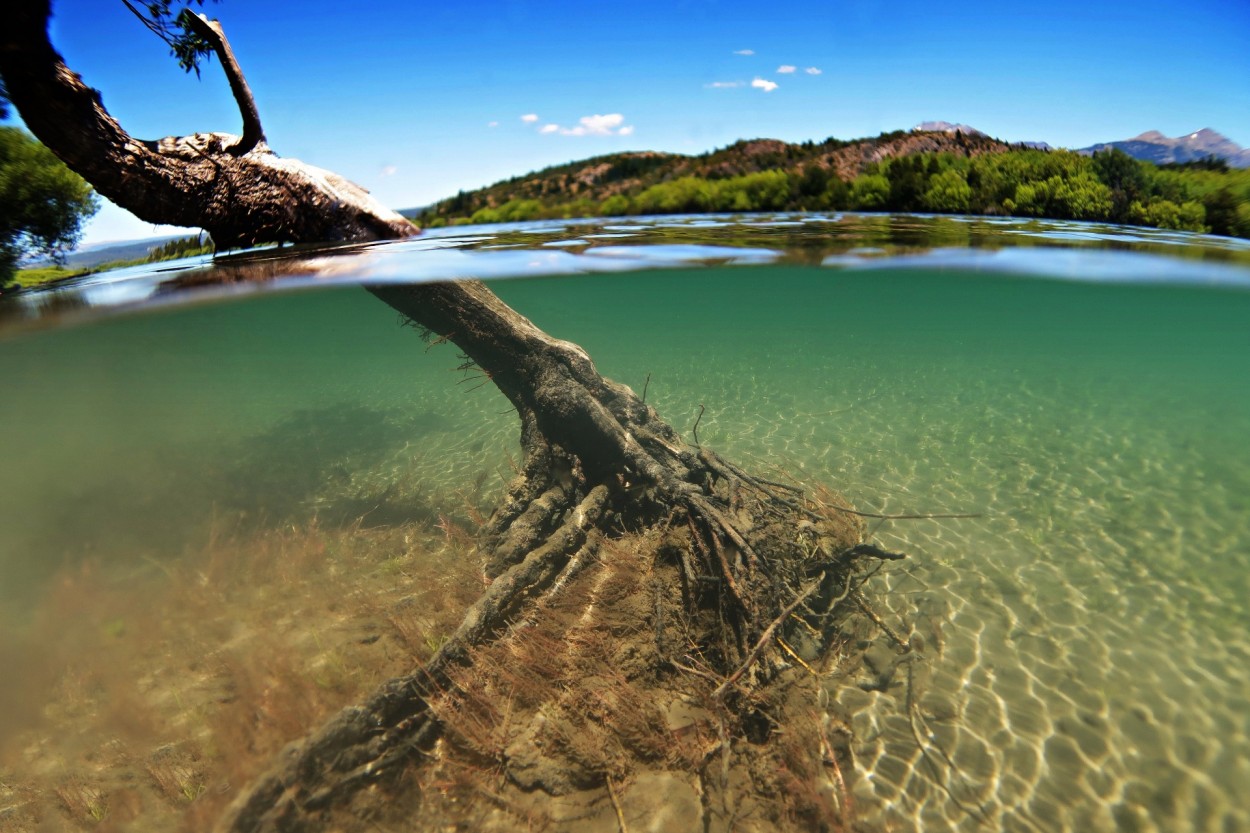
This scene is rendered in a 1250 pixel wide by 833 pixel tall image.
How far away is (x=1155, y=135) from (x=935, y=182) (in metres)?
3.67

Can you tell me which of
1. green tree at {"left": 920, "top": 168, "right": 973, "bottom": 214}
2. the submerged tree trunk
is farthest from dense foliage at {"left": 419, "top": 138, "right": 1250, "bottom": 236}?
the submerged tree trunk

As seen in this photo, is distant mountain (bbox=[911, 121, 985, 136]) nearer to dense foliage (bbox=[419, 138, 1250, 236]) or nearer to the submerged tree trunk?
dense foliage (bbox=[419, 138, 1250, 236])

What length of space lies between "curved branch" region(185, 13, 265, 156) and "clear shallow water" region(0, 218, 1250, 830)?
2.18 meters

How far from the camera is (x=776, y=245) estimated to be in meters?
11.1

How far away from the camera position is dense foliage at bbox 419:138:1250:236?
9203mm

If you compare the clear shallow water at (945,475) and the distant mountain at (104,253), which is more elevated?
the distant mountain at (104,253)

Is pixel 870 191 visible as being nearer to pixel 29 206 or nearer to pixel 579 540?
pixel 579 540

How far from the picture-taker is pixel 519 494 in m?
6.88

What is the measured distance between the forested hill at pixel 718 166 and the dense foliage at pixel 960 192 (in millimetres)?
38

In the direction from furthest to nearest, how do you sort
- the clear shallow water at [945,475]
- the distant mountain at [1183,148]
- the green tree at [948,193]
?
the green tree at [948,193] → the distant mountain at [1183,148] → the clear shallow water at [945,475]

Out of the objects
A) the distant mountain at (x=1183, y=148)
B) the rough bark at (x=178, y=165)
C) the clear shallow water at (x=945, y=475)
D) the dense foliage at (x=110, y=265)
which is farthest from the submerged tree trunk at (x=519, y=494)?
the distant mountain at (x=1183, y=148)

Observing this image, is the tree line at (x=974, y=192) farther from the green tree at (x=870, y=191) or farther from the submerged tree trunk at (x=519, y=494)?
the submerged tree trunk at (x=519, y=494)

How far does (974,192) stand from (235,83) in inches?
436

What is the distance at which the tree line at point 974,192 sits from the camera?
922 centimetres
